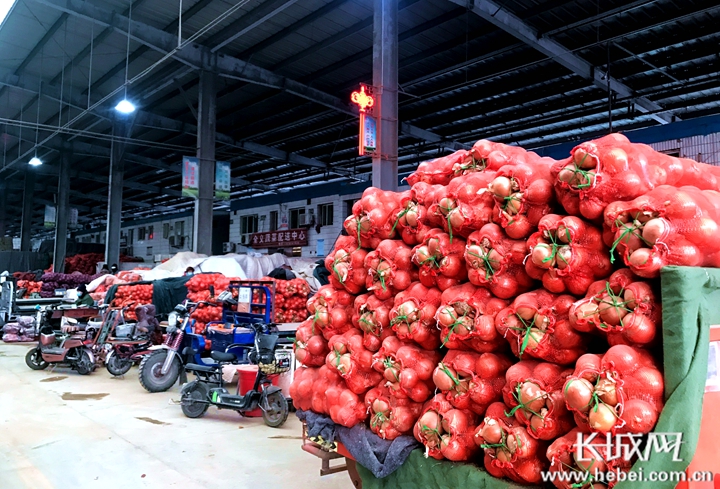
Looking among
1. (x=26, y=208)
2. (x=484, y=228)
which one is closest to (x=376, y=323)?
(x=484, y=228)

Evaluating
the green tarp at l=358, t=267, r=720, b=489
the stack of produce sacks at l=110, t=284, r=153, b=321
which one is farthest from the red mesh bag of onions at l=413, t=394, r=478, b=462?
the stack of produce sacks at l=110, t=284, r=153, b=321

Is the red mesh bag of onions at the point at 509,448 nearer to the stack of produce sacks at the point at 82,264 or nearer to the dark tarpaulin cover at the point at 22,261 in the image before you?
the stack of produce sacks at the point at 82,264

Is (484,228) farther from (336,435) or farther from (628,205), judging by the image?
(336,435)

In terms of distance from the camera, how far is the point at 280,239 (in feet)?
84.2

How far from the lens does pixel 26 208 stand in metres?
29.6

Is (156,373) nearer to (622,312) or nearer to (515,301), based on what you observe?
(515,301)

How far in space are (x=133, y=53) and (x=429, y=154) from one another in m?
13.6

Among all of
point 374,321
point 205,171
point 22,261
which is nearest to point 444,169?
point 374,321

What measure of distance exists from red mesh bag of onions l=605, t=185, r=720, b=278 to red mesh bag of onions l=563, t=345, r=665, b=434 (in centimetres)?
34

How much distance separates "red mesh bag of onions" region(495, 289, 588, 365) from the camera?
2.13m

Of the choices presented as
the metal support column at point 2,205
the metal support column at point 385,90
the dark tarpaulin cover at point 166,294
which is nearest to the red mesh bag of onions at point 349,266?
the metal support column at point 385,90

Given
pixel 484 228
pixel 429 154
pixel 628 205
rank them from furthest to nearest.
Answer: pixel 429 154 → pixel 484 228 → pixel 628 205

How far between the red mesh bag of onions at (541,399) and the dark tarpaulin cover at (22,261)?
29.0m

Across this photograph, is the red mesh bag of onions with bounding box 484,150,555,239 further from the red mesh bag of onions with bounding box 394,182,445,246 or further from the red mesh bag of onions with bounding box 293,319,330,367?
the red mesh bag of onions with bounding box 293,319,330,367
